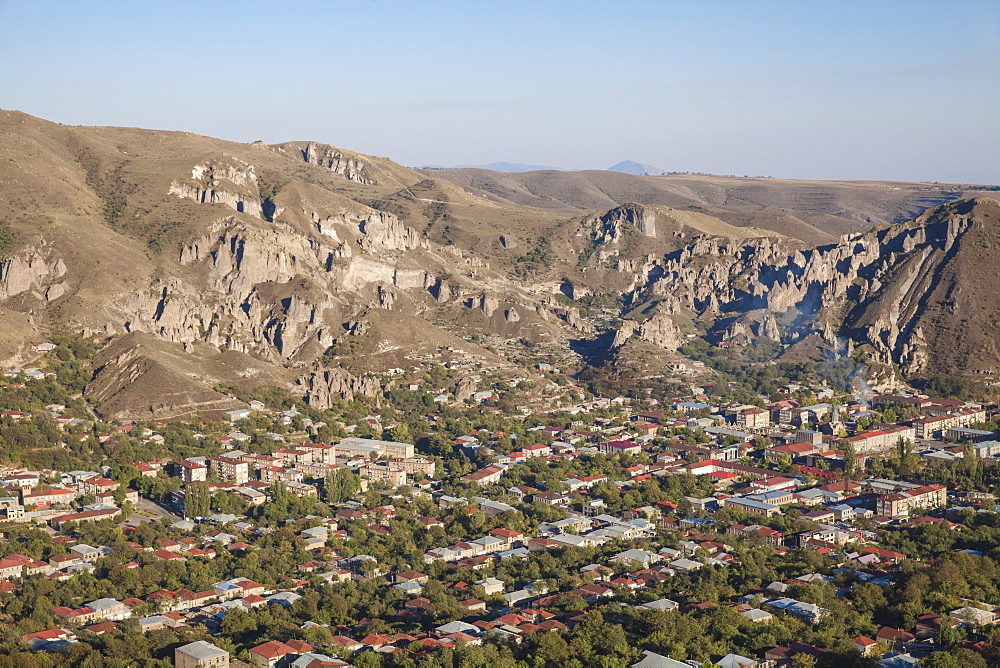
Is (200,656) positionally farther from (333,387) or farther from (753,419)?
(753,419)

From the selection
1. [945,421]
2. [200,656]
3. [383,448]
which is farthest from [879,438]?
[200,656]

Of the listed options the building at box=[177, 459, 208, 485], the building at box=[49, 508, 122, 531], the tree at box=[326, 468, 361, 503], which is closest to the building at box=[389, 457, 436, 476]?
the tree at box=[326, 468, 361, 503]

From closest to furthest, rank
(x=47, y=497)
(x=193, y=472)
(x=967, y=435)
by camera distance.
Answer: (x=47, y=497) < (x=193, y=472) < (x=967, y=435)

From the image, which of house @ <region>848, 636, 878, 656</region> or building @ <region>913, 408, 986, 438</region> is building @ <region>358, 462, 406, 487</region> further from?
building @ <region>913, 408, 986, 438</region>

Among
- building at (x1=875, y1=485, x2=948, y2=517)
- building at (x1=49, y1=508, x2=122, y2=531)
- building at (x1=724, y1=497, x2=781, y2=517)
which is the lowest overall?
building at (x1=49, y1=508, x2=122, y2=531)

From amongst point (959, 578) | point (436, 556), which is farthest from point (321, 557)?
point (959, 578)
